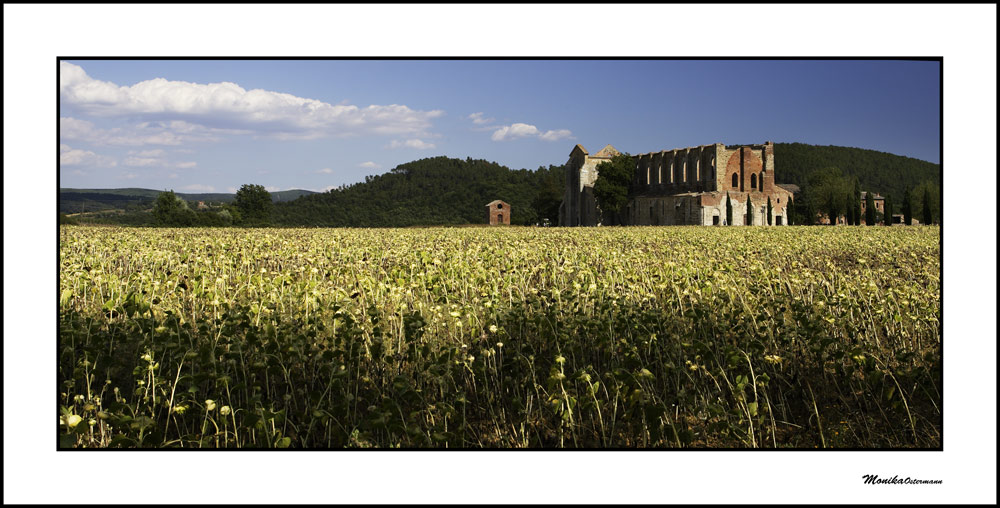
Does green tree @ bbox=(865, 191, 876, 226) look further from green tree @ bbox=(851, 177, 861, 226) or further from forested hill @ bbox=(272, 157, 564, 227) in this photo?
forested hill @ bbox=(272, 157, 564, 227)

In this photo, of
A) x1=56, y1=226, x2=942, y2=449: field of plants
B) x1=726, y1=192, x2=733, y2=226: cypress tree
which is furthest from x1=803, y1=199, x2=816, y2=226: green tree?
x1=56, y1=226, x2=942, y2=449: field of plants

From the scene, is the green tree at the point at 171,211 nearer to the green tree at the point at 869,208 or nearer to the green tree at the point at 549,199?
the green tree at the point at 869,208

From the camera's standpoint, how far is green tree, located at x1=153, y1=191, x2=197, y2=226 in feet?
35.2

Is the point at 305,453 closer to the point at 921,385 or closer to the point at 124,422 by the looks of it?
the point at 124,422

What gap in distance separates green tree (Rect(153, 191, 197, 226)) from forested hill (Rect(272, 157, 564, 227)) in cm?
298

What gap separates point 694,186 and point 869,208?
27.4 m

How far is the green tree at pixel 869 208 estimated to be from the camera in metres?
30.9

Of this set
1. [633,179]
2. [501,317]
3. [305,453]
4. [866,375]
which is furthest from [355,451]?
[633,179]

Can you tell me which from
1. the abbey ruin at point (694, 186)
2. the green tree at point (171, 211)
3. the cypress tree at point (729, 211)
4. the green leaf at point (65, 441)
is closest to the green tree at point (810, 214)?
the abbey ruin at point (694, 186)

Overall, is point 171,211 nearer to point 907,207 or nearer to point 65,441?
point 65,441

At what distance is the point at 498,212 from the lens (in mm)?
70688

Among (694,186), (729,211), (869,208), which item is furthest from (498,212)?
(869,208)
